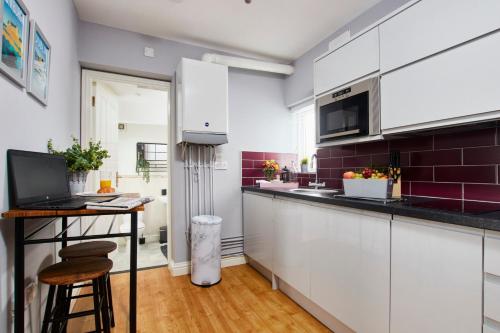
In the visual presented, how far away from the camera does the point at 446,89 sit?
139cm

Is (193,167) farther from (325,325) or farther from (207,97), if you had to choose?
(325,325)

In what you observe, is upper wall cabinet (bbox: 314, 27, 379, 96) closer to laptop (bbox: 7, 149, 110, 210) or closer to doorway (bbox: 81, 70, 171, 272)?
doorway (bbox: 81, 70, 171, 272)

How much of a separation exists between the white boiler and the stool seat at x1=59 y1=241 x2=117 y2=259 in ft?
3.97

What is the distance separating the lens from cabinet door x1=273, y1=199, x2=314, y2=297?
1981 mm

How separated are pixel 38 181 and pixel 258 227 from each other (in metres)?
1.95

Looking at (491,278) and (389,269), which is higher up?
(491,278)

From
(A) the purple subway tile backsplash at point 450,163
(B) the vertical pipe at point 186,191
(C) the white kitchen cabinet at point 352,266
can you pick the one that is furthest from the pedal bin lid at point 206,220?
(A) the purple subway tile backsplash at point 450,163

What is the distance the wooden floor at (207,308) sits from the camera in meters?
Result: 1.88

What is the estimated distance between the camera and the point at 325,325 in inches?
74.0

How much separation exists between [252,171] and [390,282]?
2128 mm

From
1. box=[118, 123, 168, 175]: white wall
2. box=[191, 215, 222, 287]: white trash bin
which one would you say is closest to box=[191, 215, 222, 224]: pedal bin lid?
box=[191, 215, 222, 287]: white trash bin

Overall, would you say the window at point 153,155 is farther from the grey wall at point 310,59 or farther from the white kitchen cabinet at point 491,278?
the white kitchen cabinet at point 491,278

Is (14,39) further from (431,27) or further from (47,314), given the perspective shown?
(431,27)

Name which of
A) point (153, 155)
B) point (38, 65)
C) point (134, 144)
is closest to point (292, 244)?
point (38, 65)
